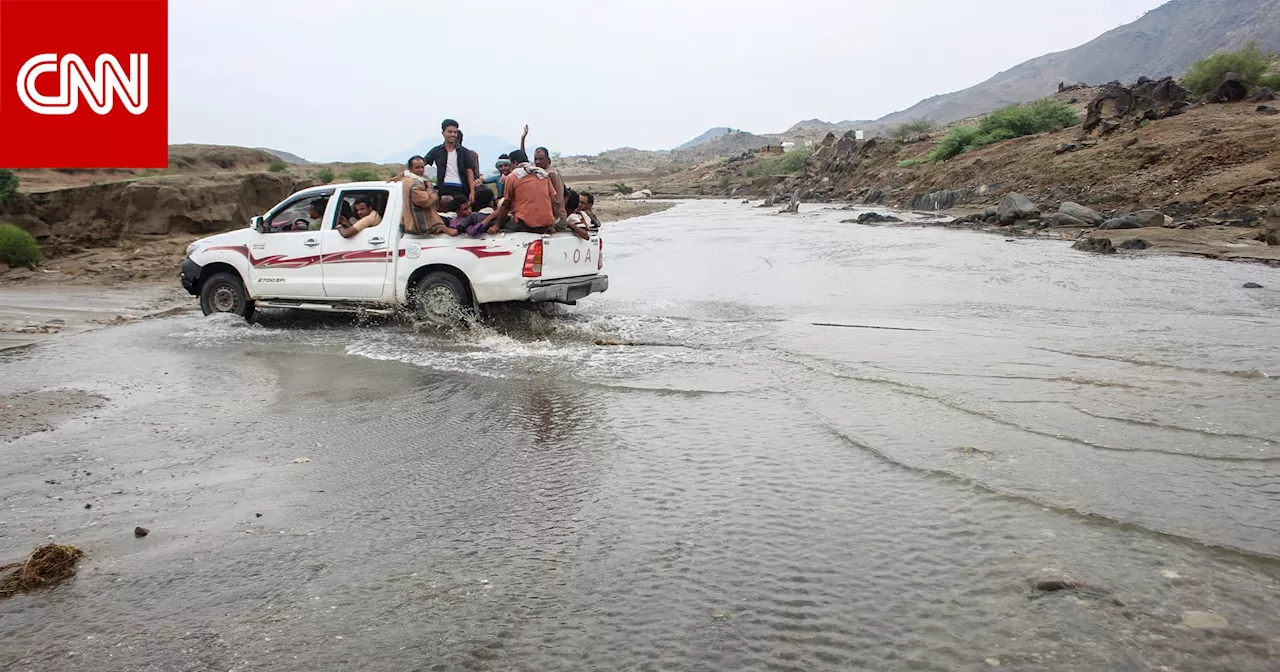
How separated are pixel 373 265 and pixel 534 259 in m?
2.00

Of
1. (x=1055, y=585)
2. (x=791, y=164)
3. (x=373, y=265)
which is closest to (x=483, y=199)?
(x=373, y=265)

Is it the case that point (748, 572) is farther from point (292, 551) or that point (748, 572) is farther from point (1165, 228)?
point (1165, 228)

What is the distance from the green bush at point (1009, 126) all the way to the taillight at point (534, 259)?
→ 31065mm

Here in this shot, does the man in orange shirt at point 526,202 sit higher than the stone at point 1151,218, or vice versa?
the stone at point 1151,218

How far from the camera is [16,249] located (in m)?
15.4

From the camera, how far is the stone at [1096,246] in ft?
49.5

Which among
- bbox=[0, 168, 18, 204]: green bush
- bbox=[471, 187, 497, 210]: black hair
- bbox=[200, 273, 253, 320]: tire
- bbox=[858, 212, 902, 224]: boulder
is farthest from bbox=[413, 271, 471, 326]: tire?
bbox=[858, 212, 902, 224]: boulder

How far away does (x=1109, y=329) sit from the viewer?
8453 millimetres

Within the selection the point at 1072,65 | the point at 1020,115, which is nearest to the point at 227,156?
the point at 1020,115

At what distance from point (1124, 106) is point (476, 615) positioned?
3129cm

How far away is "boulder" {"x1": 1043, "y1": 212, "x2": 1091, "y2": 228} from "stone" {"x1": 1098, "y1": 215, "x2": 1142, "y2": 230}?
1.59m

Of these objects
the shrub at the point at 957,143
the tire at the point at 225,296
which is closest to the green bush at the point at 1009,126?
the shrub at the point at 957,143

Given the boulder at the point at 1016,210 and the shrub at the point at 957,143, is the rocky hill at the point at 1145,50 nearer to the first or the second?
the shrub at the point at 957,143

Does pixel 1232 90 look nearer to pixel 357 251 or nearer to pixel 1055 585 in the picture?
pixel 357 251
